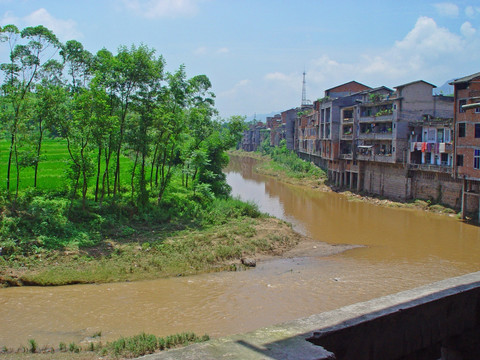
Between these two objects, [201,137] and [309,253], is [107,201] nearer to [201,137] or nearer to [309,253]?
[201,137]

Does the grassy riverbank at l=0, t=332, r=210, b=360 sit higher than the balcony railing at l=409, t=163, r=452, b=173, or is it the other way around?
the balcony railing at l=409, t=163, r=452, b=173

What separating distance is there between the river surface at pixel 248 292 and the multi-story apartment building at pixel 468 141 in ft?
10.8

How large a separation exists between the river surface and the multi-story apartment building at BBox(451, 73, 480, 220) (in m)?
3.30

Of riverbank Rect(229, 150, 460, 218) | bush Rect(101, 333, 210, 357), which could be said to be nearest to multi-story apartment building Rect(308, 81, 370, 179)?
riverbank Rect(229, 150, 460, 218)

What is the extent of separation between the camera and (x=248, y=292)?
50.9 ft

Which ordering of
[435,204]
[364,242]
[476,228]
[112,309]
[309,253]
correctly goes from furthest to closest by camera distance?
[435,204]
[476,228]
[364,242]
[309,253]
[112,309]

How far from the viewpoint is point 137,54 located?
2117 centimetres

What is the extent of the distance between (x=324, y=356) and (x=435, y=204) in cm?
3215

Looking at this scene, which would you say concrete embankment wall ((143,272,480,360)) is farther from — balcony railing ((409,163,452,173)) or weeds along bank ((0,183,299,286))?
balcony railing ((409,163,452,173))

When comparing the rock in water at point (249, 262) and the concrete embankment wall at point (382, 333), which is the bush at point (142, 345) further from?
the rock in water at point (249, 262)

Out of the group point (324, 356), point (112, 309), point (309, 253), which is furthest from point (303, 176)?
point (324, 356)

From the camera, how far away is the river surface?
12.3 meters

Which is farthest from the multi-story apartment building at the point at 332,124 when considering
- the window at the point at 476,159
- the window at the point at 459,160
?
the window at the point at 476,159

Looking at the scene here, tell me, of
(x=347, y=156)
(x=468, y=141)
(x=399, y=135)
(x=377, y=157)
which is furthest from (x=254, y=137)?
(x=468, y=141)
